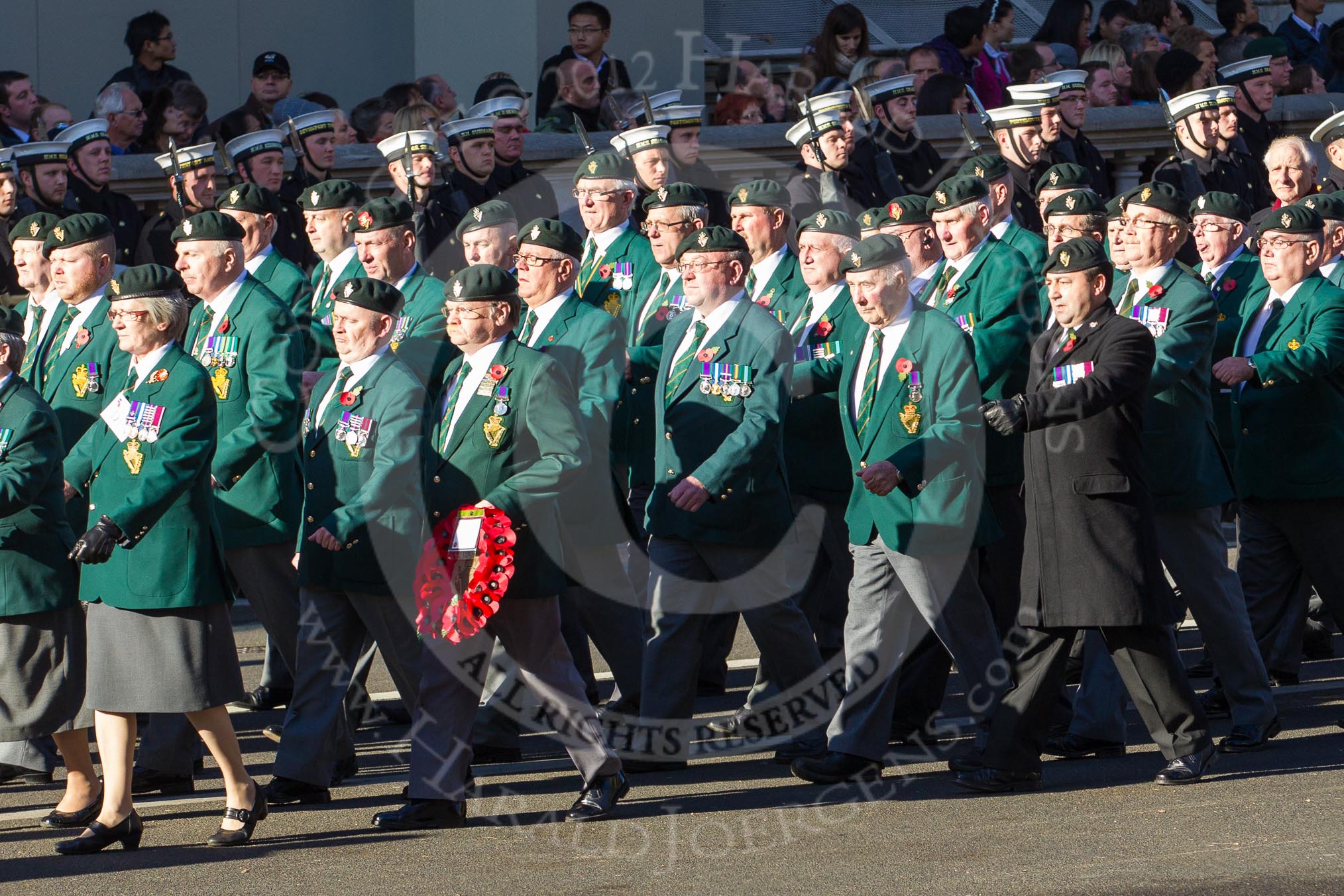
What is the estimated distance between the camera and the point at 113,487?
6.91m

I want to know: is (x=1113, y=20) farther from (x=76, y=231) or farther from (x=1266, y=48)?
(x=76, y=231)

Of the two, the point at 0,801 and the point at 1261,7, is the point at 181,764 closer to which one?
the point at 0,801

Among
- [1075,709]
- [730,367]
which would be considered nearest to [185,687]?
[730,367]

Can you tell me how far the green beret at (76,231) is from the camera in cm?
826

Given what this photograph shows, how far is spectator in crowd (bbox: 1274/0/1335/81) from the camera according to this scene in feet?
51.2

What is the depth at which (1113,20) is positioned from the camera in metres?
15.8

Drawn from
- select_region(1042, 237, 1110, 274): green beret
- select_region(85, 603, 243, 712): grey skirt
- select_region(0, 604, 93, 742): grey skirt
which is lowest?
select_region(0, 604, 93, 742): grey skirt

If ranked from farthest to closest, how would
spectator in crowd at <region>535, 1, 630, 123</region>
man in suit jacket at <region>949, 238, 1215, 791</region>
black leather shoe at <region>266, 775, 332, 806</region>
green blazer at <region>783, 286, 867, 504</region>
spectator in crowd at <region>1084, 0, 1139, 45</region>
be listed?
1. spectator in crowd at <region>1084, 0, 1139, 45</region>
2. spectator in crowd at <region>535, 1, 630, 123</region>
3. green blazer at <region>783, 286, 867, 504</region>
4. black leather shoe at <region>266, 775, 332, 806</region>
5. man in suit jacket at <region>949, 238, 1215, 791</region>

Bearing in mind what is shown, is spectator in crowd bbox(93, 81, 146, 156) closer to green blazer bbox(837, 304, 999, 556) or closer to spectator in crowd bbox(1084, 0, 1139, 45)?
green blazer bbox(837, 304, 999, 556)

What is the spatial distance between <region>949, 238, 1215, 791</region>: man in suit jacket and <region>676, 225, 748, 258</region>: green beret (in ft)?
3.63

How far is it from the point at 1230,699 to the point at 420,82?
7546 millimetres

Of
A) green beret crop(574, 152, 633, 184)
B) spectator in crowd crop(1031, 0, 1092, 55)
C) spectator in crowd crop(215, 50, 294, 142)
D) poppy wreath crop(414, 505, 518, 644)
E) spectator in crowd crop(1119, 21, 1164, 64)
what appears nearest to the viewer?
poppy wreath crop(414, 505, 518, 644)

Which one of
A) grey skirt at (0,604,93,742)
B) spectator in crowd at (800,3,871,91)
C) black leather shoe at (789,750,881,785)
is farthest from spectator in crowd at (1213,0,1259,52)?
grey skirt at (0,604,93,742)

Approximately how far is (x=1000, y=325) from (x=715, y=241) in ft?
3.73
